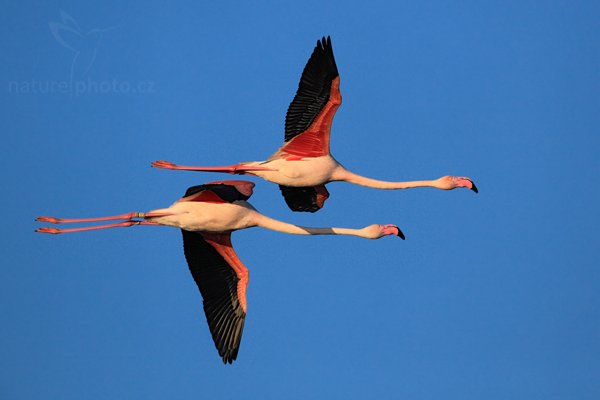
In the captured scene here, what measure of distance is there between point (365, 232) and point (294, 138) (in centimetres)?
299

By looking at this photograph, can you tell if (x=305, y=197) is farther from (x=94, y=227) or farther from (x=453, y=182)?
(x=94, y=227)

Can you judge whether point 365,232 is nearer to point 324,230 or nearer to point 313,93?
point 324,230

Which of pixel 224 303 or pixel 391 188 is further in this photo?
pixel 391 188

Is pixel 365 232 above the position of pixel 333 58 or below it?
below

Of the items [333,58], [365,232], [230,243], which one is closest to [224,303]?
[230,243]

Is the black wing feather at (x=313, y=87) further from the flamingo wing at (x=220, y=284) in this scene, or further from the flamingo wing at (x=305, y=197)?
the flamingo wing at (x=220, y=284)

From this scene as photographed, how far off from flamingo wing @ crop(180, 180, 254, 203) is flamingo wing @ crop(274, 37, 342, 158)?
281 cm

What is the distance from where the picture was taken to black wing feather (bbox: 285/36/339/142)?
120ft

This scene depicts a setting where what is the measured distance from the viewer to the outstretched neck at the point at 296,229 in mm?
35031

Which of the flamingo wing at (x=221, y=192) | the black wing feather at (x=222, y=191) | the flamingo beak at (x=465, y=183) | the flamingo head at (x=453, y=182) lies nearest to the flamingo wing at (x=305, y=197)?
the flamingo head at (x=453, y=182)

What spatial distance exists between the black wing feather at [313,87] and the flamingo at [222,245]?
2746 mm

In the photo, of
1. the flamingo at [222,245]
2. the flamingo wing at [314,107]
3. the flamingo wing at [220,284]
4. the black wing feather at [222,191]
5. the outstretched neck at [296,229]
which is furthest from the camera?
the flamingo wing at [314,107]

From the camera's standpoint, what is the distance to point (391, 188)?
38.7 m

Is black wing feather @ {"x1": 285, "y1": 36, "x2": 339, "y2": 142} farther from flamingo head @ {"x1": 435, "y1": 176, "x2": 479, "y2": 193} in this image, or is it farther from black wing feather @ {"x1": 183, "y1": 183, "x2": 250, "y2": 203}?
flamingo head @ {"x1": 435, "y1": 176, "x2": 479, "y2": 193}
